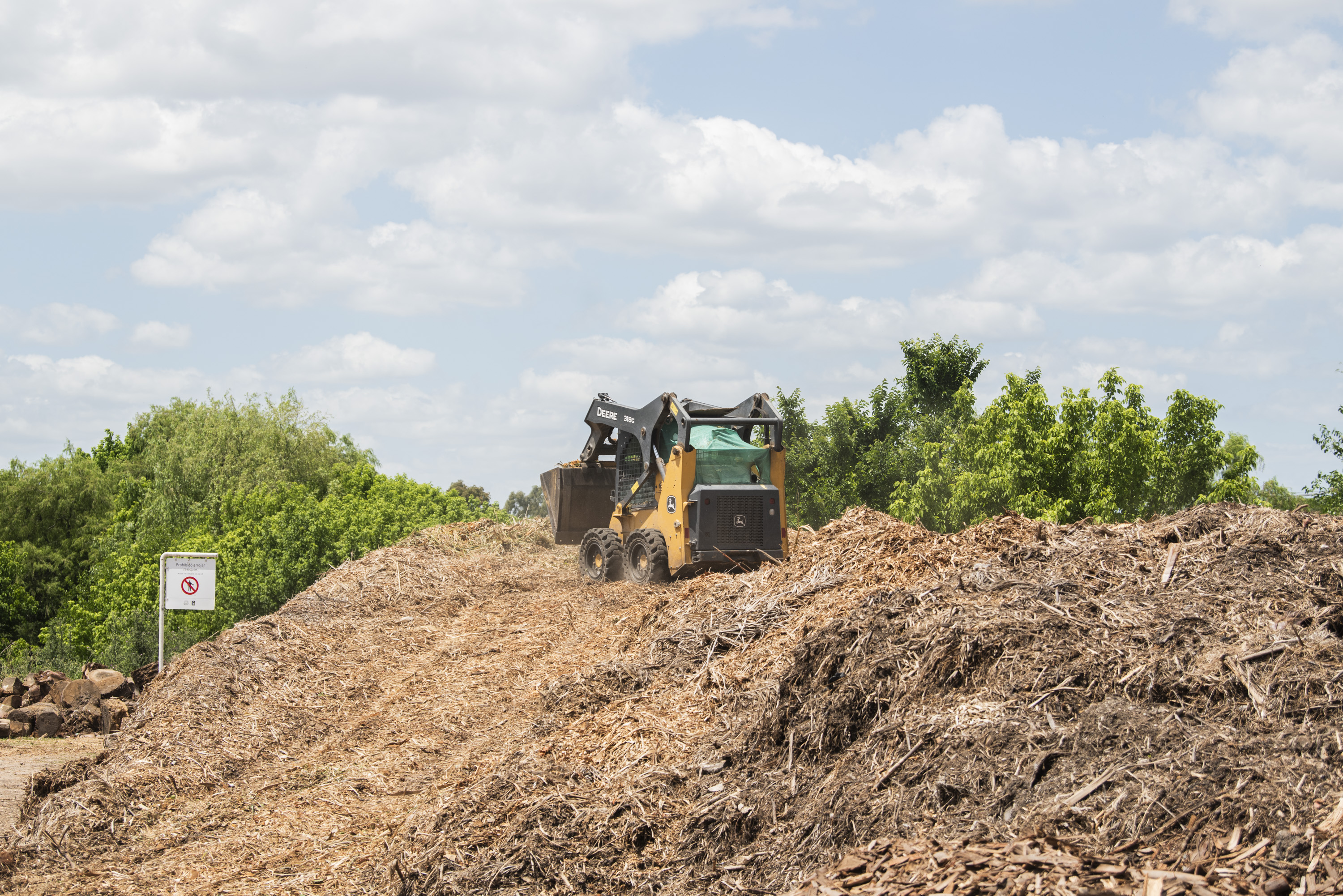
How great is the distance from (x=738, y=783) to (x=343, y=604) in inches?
Answer: 396

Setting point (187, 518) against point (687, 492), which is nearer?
point (687, 492)

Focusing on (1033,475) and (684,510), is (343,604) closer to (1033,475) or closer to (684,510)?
(684,510)

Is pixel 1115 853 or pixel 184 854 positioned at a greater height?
pixel 1115 853

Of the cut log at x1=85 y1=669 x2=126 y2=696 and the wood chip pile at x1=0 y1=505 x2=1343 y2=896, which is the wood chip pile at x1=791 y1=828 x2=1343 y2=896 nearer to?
the wood chip pile at x1=0 y1=505 x2=1343 y2=896

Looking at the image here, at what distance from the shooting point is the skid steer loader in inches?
582

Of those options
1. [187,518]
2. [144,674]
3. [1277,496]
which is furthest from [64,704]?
[1277,496]

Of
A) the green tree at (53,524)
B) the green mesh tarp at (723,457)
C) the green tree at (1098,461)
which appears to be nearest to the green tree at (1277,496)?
the green tree at (1098,461)

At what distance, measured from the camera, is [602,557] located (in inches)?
642

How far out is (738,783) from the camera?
7.03m

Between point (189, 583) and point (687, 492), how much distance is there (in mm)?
6910

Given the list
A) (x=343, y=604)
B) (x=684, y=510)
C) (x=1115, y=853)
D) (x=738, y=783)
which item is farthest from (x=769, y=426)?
(x=1115, y=853)

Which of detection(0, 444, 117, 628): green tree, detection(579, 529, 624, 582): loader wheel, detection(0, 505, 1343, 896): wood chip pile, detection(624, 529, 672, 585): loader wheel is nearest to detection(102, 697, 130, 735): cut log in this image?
detection(0, 505, 1343, 896): wood chip pile

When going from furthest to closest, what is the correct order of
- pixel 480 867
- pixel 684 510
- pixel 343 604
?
pixel 343 604 < pixel 684 510 < pixel 480 867

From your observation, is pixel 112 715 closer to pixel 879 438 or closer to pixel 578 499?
pixel 578 499
